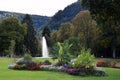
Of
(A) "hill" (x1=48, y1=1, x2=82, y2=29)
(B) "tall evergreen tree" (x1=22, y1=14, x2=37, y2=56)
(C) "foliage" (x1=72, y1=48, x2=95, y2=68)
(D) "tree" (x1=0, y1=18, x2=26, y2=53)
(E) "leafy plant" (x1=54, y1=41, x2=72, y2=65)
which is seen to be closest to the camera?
(C) "foliage" (x1=72, y1=48, x2=95, y2=68)

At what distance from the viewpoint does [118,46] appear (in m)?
76.6

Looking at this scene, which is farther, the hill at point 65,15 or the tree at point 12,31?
the hill at point 65,15

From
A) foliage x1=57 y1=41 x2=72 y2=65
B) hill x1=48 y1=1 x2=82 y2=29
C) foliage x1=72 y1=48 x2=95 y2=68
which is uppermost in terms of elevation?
hill x1=48 y1=1 x2=82 y2=29

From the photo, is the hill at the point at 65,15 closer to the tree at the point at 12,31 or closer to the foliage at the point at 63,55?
the tree at the point at 12,31

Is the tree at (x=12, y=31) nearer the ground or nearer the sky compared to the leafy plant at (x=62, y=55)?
nearer the sky

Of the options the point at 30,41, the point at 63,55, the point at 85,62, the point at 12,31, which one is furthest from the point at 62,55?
the point at 30,41

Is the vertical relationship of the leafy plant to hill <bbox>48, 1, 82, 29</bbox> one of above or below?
below

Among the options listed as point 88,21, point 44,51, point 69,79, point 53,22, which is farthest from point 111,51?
point 53,22

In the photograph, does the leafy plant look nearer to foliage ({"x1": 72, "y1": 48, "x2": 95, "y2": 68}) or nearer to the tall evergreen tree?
foliage ({"x1": 72, "y1": 48, "x2": 95, "y2": 68})

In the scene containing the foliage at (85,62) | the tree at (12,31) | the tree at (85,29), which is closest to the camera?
the foliage at (85,62)

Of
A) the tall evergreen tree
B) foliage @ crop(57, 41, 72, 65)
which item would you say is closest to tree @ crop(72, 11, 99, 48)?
the tall evergreen tree

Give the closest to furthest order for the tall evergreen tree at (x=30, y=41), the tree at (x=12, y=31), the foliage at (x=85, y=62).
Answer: the foliage at (x=85, y=62)
the tree at (x=12, y=31)
the tall evergreen tree at (x=30, y=41)

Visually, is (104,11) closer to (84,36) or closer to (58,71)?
(58,71)

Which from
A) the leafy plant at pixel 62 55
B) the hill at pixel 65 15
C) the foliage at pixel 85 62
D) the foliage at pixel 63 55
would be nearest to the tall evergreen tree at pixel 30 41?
the hill at pixel 65 15
